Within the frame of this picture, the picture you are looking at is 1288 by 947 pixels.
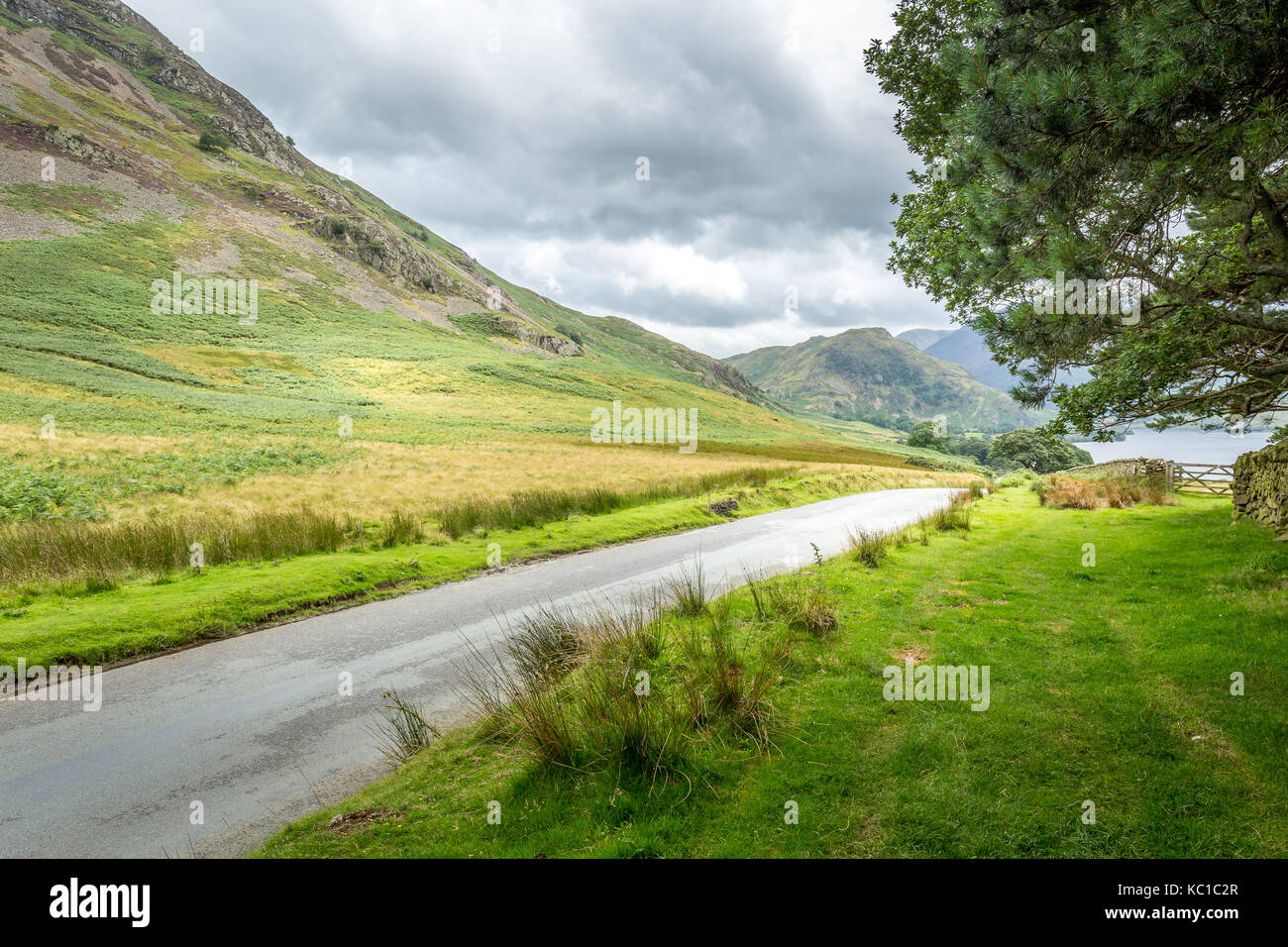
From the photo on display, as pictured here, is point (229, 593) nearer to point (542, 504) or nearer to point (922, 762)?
point (542, 504)

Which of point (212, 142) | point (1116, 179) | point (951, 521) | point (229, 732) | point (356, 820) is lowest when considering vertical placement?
point (229, 732)

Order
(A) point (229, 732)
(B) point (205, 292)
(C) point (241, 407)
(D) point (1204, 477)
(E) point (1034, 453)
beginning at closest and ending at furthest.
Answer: (A) point (229, 732) < (D) point (1204, 477) < (C) point (241, 407) < (E) point (1034, 453) < (B) point (205, 292)

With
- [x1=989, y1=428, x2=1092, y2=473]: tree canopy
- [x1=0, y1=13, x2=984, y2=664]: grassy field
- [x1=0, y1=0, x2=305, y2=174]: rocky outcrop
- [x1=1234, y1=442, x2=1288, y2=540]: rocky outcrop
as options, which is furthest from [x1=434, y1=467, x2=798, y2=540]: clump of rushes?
[x1=0, y1=0, x2=305, y2=174]: rocky outcrop

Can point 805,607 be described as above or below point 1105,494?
below

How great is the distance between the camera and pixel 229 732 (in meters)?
5.95

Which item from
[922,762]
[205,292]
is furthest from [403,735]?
[205,292]

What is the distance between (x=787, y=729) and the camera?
5316 mm

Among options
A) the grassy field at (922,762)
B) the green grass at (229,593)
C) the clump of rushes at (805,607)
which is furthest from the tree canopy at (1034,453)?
the grassy field at (922,762)

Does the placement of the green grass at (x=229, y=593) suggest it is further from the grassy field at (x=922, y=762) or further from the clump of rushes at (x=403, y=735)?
the grassy field at (x=922, y=762)

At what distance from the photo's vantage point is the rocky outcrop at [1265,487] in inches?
432

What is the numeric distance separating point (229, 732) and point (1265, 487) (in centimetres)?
1938

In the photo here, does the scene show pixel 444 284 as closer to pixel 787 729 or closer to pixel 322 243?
pixel 322 243

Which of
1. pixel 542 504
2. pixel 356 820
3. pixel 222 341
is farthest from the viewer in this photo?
pixel 222 341
